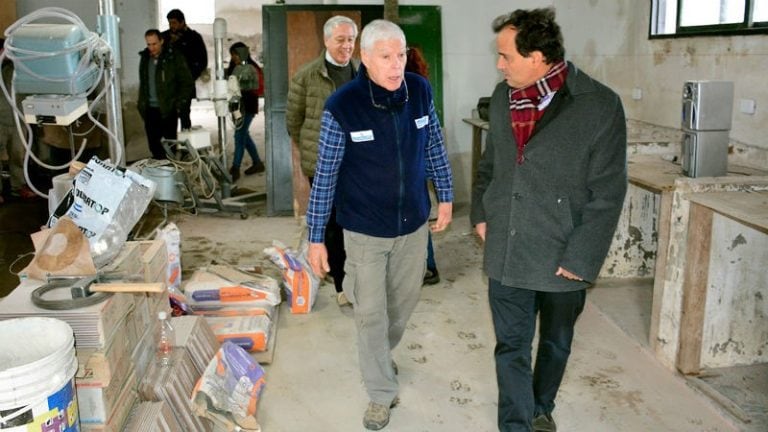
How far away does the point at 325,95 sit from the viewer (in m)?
3.89

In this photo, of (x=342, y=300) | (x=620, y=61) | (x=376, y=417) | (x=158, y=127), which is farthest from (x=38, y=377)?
(x=158, y=127)

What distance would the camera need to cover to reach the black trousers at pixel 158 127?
23.7 ft

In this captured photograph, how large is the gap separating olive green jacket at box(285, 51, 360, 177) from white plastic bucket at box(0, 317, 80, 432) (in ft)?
7.15

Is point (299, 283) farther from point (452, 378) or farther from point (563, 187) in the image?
point (563, 187)

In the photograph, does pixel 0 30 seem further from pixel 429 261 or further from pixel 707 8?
pixel 707 8

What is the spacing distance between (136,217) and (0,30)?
564 cm

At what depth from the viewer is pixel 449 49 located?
595cm

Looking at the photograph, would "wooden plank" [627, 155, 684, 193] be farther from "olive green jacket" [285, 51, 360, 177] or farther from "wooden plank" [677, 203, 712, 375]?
"olive green jacket" [285, 51, 360, 177]

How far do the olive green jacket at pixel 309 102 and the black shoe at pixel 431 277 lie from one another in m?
0.92

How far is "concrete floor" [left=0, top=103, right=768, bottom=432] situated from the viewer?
9.03 feet

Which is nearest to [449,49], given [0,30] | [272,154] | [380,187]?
[272,154]

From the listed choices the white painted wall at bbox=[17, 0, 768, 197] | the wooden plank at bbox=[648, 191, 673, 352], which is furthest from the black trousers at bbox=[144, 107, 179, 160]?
the wooden plank at bbox=[648, 191, 673, 352]

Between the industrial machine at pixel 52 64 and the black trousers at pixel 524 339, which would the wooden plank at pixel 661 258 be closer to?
the black trousers at pixel 524 339

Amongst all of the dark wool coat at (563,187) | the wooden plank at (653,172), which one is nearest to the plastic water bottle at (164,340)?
the dark wool coat at (563,187)
